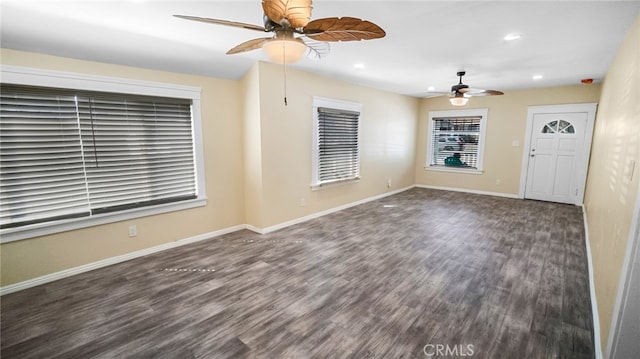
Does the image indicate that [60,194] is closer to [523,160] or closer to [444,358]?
[444,358]

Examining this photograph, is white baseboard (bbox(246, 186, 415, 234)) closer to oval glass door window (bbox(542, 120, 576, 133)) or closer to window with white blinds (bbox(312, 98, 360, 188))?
window with white blinds (bbox(312, 98, 360, 188))

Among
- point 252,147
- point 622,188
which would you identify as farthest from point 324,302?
point 252,147

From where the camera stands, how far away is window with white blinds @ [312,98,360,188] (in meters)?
4.70

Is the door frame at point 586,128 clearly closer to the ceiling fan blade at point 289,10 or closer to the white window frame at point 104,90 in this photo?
the ceiling fan blade at point 289,10

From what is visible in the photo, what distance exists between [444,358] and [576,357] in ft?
2.82

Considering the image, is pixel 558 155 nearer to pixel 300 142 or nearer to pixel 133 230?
pixel 300 142

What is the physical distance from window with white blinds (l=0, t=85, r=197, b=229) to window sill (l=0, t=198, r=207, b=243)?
54 mm

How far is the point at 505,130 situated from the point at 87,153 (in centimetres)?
752

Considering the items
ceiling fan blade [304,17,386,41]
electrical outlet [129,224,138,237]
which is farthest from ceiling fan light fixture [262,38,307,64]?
electrical outlet [129,224,138,237]

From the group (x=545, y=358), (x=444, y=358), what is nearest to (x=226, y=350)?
(x=444, y=358)

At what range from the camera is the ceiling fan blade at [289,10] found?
57.9 inches

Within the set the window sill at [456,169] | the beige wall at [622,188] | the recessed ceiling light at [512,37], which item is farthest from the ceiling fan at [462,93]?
the window sill at [456,169]

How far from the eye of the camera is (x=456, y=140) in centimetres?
729

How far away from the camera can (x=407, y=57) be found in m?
3.63
